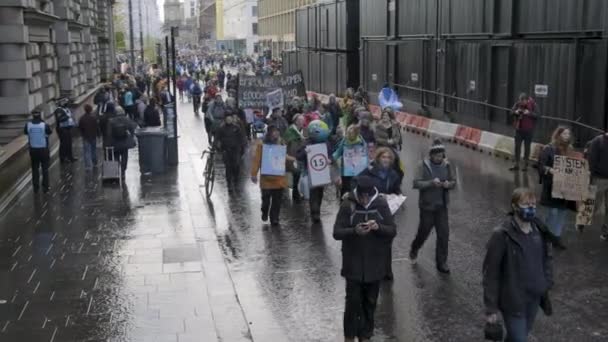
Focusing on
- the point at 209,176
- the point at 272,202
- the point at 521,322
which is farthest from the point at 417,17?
the point at 521,322

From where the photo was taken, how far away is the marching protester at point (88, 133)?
19516mm

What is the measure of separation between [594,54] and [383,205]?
13059 mm

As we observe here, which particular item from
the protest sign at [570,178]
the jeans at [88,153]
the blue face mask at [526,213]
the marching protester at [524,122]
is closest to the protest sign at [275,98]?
the jeans at [88,153]

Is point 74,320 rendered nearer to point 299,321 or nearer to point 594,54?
point 299,321

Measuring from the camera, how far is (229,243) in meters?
12.0

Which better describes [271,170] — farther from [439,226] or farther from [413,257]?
[439,226]

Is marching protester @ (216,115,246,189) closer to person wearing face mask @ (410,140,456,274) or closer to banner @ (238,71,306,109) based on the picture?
banner @ (238,71,306,109)

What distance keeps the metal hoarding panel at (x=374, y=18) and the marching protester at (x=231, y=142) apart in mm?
18266

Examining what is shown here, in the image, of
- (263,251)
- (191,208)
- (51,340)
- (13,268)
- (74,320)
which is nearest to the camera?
(51,340)

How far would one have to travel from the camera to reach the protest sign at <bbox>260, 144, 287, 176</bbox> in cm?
1279

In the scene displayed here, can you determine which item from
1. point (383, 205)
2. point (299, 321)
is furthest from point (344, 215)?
point (299, 321)

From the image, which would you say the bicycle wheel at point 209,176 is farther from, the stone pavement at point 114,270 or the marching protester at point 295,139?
the marching protester at point 295,139

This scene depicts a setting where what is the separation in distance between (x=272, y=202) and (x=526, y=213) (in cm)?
739

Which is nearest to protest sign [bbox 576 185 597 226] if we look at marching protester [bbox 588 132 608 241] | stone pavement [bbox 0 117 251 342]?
marching protester [bbox 588 132 608 241]
